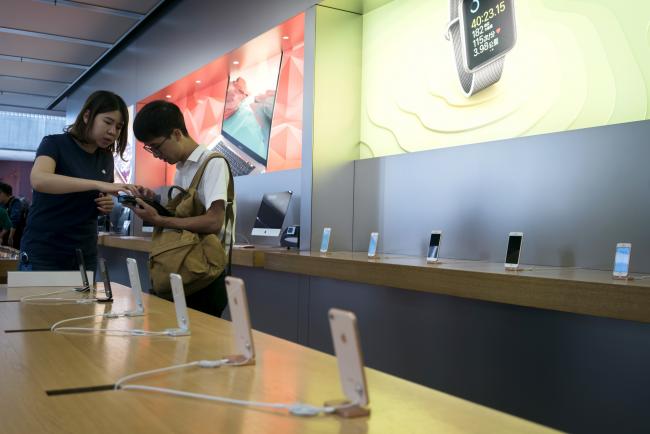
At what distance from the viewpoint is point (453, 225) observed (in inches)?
136

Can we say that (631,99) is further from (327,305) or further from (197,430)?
(197,430)

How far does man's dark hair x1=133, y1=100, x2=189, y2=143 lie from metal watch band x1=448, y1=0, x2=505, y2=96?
179cm

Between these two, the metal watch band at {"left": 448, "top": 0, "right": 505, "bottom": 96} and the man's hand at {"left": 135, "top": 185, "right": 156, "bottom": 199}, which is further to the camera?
the metal watch band at {"left": 448, "top": 0, "right": 505, "bottom": 96}

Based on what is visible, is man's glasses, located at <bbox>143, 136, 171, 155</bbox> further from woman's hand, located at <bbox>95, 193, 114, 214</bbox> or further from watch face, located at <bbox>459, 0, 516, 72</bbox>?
watch face, located at <bbox>459, 0, 516, 72</bbox>

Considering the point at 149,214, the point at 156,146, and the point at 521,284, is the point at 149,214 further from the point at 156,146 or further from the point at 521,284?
the point at 521,284

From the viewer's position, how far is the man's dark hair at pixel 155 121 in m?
2.24

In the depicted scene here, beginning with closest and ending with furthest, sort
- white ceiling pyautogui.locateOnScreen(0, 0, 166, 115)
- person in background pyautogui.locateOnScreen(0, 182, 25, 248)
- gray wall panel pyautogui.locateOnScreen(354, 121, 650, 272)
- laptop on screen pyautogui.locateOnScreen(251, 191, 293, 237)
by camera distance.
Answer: gray wall panel pyautogui.locateOnScreen(354, 121, 650, 272)
laptop on screen pyautogui.locateOnScreen(251, 191, 293, 237)
white ceiling pyautogui.locateOnScreen(0, 0, 166, 115)
person in background pyautogui.locateOnScreen(0, 182, 25, 248)

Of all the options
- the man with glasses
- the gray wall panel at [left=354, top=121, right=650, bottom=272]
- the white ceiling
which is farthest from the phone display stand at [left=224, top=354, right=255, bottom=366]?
the white ceiling

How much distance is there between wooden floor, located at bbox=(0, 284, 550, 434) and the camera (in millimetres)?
885

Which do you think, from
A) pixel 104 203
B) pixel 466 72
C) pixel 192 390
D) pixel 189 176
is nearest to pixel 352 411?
pixel 192 390

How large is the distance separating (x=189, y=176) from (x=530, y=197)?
1.61m

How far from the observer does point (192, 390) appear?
1.06 m

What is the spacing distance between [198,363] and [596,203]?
2.08 metres

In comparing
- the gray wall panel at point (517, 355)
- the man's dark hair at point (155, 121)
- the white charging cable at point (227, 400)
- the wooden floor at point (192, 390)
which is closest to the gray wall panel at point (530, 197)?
the gray wall panel at point (517, 355)
